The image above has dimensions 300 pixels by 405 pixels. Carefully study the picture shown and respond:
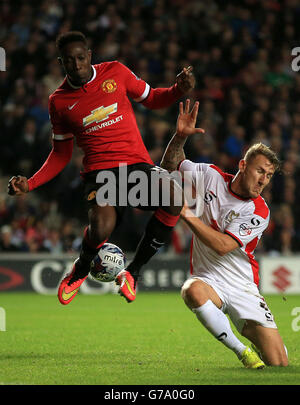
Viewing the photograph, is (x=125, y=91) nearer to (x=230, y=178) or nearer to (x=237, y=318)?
(x=230, y=178)

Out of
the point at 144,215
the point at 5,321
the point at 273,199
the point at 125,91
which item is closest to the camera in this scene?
the point at 125,91

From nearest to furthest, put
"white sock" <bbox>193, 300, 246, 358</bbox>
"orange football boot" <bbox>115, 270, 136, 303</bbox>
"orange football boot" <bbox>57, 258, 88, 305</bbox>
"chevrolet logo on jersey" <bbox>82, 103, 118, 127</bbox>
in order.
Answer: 1. "white sock" <bbox>193, 300, 246, 358</bbox>
2. "orange football boot" <bbox>115, 270, 136, 303</bbox>
3. "chevrolet logo on jersey" <bbox>82, 103, 118, 127</bbox>
4. "orange football boot" <bbox>57, 258, 88, 305</bbox>

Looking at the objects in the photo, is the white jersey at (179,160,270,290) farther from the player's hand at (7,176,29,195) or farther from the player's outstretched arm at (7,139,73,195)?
the player's hand at (7,176,29,195)

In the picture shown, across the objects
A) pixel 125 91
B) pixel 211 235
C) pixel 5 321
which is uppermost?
pixel 125 91

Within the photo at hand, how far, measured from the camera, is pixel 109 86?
20.1 feet

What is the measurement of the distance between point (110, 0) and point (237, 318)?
1089cm

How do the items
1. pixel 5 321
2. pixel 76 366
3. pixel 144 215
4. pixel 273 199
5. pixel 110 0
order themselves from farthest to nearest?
pixel 110 0, pixel 273 199, pixel 144 215, pixel 5 321, pixel 76 366

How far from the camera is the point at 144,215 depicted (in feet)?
41.4

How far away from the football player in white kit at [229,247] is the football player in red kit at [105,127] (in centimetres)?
28

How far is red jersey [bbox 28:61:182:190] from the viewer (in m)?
6.02

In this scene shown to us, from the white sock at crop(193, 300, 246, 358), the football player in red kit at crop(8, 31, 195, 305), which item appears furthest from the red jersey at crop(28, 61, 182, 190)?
the white sock at crop(193, 300, 246, 358)

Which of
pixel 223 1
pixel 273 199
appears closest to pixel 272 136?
pixel 273 199

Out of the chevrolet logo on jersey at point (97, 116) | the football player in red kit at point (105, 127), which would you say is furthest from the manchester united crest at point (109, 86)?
the chevrolet logo on jersey at point (97, 116)

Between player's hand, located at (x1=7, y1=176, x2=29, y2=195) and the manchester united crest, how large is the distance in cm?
95
